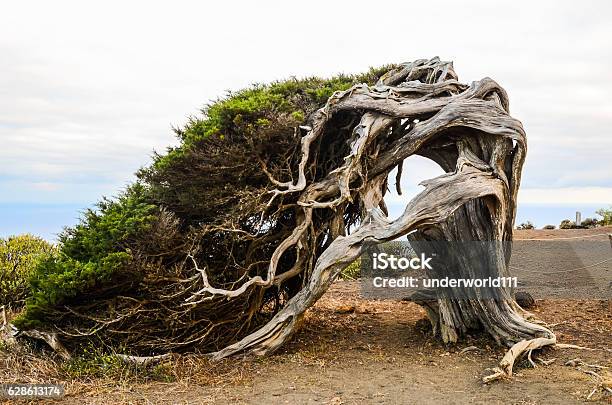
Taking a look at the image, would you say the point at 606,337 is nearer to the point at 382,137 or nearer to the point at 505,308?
the point at 505,308

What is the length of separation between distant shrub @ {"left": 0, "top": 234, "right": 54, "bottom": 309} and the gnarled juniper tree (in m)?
3.59

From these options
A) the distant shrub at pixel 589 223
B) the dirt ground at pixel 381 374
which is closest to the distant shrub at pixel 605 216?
the distant shrub at pixel 589 223

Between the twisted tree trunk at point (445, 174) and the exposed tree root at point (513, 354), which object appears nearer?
the exposed tree root at point (513, 354)

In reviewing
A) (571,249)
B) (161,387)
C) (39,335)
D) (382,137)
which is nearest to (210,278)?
(161,387)

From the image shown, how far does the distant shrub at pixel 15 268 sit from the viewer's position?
1119 centimetres

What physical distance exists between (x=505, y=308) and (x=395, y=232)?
215cm

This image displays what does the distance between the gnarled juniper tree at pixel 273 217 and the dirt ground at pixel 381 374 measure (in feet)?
1.34

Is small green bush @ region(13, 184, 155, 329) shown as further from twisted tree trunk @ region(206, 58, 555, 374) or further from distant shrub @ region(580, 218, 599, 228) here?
distant shrub @ region(580, 218, 599, 228)

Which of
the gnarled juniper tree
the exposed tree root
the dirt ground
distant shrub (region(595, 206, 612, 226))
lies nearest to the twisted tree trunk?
the gnarled juniper tree

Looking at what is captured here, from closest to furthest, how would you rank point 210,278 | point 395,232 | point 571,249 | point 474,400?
1. point 474,400
2. point 395,232
3. point 210,278
4. point 571,249

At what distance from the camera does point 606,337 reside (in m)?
8.94

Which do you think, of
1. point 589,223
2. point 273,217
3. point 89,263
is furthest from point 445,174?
point 589,223

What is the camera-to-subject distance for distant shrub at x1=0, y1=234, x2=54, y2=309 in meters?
11.2

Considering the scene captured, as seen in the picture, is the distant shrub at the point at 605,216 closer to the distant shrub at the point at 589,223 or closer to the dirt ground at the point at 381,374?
the distant shrub at the point at 589,223
